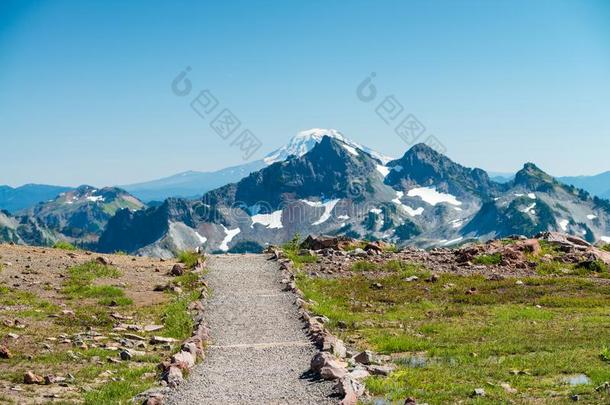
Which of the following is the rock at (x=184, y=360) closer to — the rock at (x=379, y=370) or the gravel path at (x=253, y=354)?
the gravel path at (x=253, y=354)

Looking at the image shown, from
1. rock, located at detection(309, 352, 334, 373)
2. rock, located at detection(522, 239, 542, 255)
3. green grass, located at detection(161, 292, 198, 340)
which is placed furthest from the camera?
rock, located at detection(522, 239, 542, 255)

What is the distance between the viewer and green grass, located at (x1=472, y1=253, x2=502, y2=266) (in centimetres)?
4641

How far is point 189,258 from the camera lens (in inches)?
1916

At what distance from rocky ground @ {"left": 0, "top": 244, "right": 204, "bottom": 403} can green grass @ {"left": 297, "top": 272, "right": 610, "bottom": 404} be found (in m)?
7.82

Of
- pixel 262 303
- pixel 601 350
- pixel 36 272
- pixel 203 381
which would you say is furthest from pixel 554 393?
pixel 36 272

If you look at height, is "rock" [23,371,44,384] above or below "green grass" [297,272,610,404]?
above

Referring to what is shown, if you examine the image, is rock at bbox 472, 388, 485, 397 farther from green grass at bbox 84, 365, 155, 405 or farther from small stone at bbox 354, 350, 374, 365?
green grass at bbox 84, 365, 155, 405

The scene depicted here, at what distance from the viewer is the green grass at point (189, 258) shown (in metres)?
45.7

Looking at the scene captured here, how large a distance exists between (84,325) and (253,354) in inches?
354

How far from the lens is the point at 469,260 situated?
1853 inches

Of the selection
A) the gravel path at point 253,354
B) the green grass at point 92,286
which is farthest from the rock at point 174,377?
the green grass at point 92,286

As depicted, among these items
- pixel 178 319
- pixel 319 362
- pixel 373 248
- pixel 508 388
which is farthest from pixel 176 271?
pixel 508 388

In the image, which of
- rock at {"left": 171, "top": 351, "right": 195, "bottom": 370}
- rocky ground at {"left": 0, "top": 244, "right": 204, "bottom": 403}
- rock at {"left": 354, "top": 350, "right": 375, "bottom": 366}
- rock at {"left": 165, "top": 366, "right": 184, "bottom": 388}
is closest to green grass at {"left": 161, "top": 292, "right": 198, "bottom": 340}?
rocky ground at {"left": 0, "top": 244, "right": 204, "bottom": 403}

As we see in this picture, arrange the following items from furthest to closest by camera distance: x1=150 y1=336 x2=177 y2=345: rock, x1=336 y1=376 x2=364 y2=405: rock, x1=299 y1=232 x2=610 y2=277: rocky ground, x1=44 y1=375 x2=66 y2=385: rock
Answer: x1=299 y1=232 x2=610 y2=277: rocky ground, x1=150 y1=336 x2=177 y2=345: rock, x1=44 y1=375 x2=66 y2=385: rock, x1=336 y1=376 x2=364 y2=405: rock
